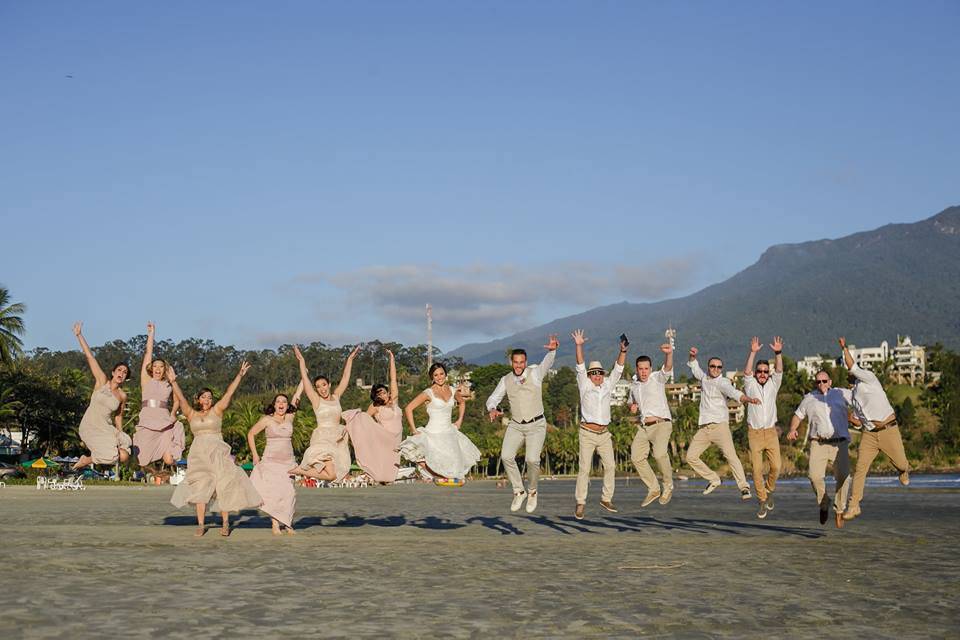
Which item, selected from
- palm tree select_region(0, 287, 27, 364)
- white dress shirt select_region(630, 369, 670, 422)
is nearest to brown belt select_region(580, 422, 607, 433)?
white dress shirt select_region(630, 369, 670, 422)

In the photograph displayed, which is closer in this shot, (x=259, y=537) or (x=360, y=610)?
(x=360, y=610)

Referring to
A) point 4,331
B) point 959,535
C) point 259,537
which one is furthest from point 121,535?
point 4,331

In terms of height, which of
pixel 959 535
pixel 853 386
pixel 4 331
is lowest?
pixel 959 535

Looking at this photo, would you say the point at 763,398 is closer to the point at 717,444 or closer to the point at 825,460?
the point at 717,444

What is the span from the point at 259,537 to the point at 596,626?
999cm

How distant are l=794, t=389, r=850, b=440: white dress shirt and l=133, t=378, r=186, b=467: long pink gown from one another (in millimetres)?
11432

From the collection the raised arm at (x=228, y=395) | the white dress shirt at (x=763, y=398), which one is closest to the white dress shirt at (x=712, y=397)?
the white dress shirt at (x=763, y=398)

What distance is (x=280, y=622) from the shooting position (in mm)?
8977

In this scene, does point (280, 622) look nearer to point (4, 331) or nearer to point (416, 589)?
point (416, 589)

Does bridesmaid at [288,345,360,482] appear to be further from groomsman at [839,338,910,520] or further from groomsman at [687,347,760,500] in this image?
groomsman at [839,338,910,520]

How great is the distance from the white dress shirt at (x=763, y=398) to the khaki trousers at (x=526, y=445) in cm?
429

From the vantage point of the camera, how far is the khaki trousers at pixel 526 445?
58.7 ft

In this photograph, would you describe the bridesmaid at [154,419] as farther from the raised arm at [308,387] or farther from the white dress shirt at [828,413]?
the white dress shirt at [828,413]

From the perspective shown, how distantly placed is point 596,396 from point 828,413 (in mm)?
3919
